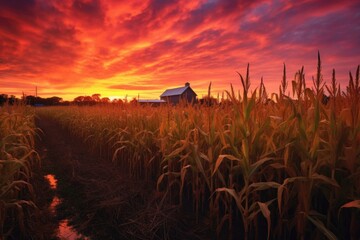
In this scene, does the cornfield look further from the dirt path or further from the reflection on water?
the reflection on water

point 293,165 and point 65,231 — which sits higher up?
point 293,165

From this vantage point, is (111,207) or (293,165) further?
(111,207)

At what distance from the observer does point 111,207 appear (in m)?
3.26

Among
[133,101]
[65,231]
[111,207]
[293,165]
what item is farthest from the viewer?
[133,101]

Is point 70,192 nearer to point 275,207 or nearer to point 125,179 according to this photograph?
point 125,179

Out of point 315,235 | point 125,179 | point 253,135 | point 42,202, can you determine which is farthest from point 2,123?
point 315,235

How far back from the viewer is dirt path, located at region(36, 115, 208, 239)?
2.71 meters

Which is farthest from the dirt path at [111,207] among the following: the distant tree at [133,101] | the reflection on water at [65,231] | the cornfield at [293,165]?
the distant tree at [133,101]

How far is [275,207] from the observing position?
2.31 m

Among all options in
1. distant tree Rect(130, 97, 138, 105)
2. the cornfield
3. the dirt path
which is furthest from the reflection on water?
distant tree Rect(130, 97, 138, 105)

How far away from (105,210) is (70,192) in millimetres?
1225

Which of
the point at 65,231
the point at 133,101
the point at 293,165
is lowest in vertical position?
the point at 65,231

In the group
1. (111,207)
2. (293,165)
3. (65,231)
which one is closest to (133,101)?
(111,207)

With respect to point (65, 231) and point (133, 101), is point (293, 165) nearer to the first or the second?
point (65, 231)
